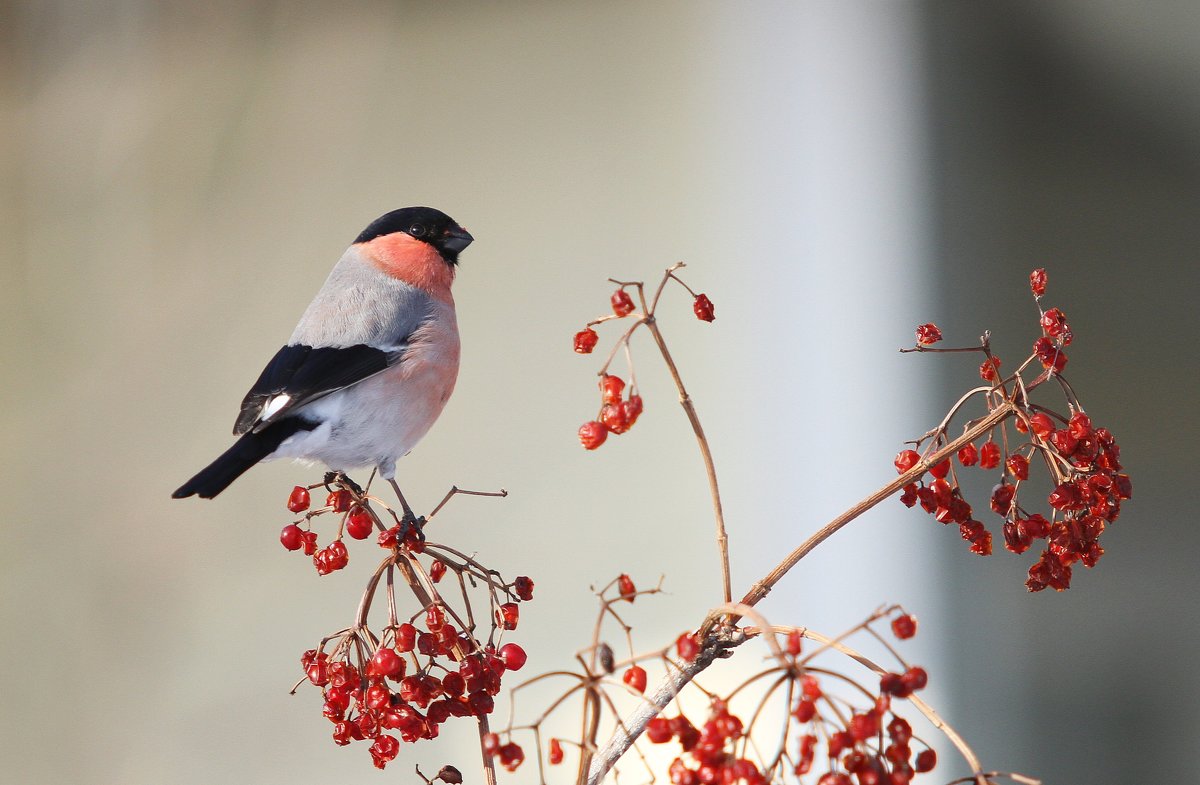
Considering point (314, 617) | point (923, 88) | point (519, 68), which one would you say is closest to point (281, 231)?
point (519, 68)

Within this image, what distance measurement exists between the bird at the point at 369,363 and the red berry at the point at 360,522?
13cm

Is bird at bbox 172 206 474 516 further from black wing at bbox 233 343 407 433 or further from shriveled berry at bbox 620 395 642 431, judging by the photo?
shriveled berry at bbox 620 395 642 431

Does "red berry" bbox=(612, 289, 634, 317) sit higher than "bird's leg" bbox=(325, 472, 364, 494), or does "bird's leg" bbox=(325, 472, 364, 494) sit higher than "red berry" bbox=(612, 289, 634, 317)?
"red berry" bbox=(612, 289, 634, 317)

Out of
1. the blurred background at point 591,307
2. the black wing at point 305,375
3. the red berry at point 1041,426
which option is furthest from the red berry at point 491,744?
the blurred background at point 591,307

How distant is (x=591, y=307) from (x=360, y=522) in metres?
1.44

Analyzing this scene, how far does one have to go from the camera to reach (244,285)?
237cm

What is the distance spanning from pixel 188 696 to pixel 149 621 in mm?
166

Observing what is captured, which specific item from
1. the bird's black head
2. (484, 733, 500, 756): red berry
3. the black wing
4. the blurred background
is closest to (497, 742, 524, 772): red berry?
(484, 733, 500, 756): red berry

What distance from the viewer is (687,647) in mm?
531

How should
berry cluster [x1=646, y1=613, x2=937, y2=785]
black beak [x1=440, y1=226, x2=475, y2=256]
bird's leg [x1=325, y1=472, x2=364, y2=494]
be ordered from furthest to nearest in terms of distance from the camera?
black beak [x1=440, y1=226, x2=475, y2=256] → bird's leg [x1=325, y1=472, x2=364, y2=494] → berry cluster [x1=646, y1=613, x2=937, y2=785]

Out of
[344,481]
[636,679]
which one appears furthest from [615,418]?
[344,481]

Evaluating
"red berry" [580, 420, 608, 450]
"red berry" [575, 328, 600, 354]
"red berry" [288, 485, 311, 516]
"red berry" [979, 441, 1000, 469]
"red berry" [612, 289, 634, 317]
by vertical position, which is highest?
"red berry" [612, 289, 634, 317]

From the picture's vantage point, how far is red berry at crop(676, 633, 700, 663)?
0.53 m

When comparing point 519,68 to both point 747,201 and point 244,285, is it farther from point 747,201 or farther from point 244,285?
point 244,285
